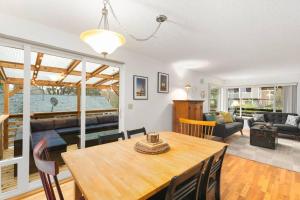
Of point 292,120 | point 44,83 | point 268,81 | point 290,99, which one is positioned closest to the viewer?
point 44,83

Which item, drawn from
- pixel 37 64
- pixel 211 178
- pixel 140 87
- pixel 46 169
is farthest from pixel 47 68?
pixel 211 178

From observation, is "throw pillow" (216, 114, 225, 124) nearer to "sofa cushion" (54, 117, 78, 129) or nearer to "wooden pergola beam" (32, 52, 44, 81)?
"sofa cushion" (54, 117, 78, 129)

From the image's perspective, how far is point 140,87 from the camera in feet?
10.6

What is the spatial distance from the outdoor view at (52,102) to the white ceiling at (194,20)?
649mm

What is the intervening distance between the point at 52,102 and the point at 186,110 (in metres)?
2.82

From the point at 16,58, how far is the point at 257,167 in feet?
14.1

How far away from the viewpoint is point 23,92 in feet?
6.47

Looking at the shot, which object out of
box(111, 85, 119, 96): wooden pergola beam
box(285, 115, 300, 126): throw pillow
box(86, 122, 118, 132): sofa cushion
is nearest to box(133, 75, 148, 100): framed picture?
box(111, 85, 119, 96): wooden pergola beam

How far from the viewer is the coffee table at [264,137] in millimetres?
3740

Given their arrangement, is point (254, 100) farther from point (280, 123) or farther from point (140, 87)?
point (140, 87)

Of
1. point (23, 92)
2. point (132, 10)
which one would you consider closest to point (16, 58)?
point (23, 92)

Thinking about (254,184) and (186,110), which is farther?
(186,110)

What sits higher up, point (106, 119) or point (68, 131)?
point (106, 119)

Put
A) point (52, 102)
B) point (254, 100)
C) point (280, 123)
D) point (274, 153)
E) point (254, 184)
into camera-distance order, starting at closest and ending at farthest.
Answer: point (254, 184)
point (52, 102)
point (274, 153)
point (280, 123)
point (254, 100)
